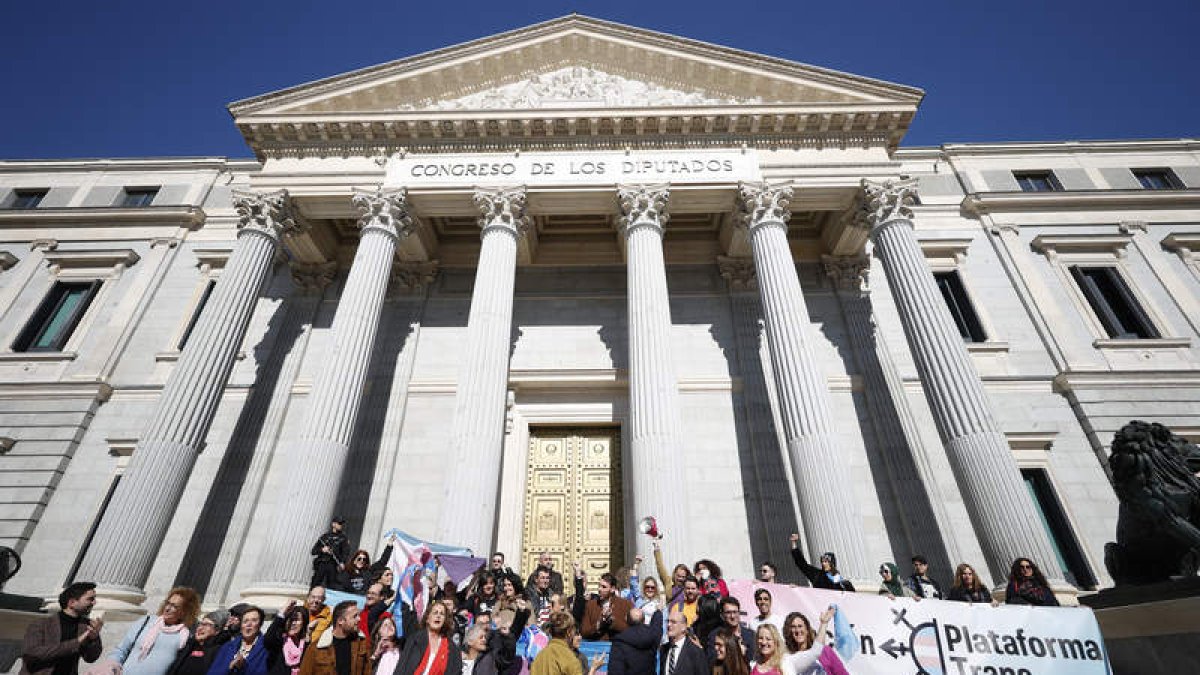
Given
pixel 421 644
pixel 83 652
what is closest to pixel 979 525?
pixel 421 644

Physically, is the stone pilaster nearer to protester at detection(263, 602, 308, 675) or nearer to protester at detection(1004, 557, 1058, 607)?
protester at detection(1004, 557, 1058, 607)

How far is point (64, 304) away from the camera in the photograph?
1875 centimetres

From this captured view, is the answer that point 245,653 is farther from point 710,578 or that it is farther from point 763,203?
point 763,203

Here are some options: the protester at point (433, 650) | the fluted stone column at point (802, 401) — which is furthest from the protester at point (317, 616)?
the fluted stone column at point (802, 401)

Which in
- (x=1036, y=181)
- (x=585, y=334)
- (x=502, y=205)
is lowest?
(x=585, y=334)

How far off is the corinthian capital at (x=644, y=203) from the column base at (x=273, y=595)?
10.8m

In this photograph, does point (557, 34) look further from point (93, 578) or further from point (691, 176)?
point (93, 578)

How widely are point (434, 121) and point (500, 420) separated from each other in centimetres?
871

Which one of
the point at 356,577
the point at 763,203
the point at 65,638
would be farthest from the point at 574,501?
the point at 65,638

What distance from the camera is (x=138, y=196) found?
832 inches

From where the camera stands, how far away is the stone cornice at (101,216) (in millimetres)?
19766

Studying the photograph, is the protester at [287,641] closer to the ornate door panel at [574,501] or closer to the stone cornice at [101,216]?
the ornate door panel at [574,501]

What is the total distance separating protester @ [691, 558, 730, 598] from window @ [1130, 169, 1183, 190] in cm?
2347

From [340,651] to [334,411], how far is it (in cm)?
765
